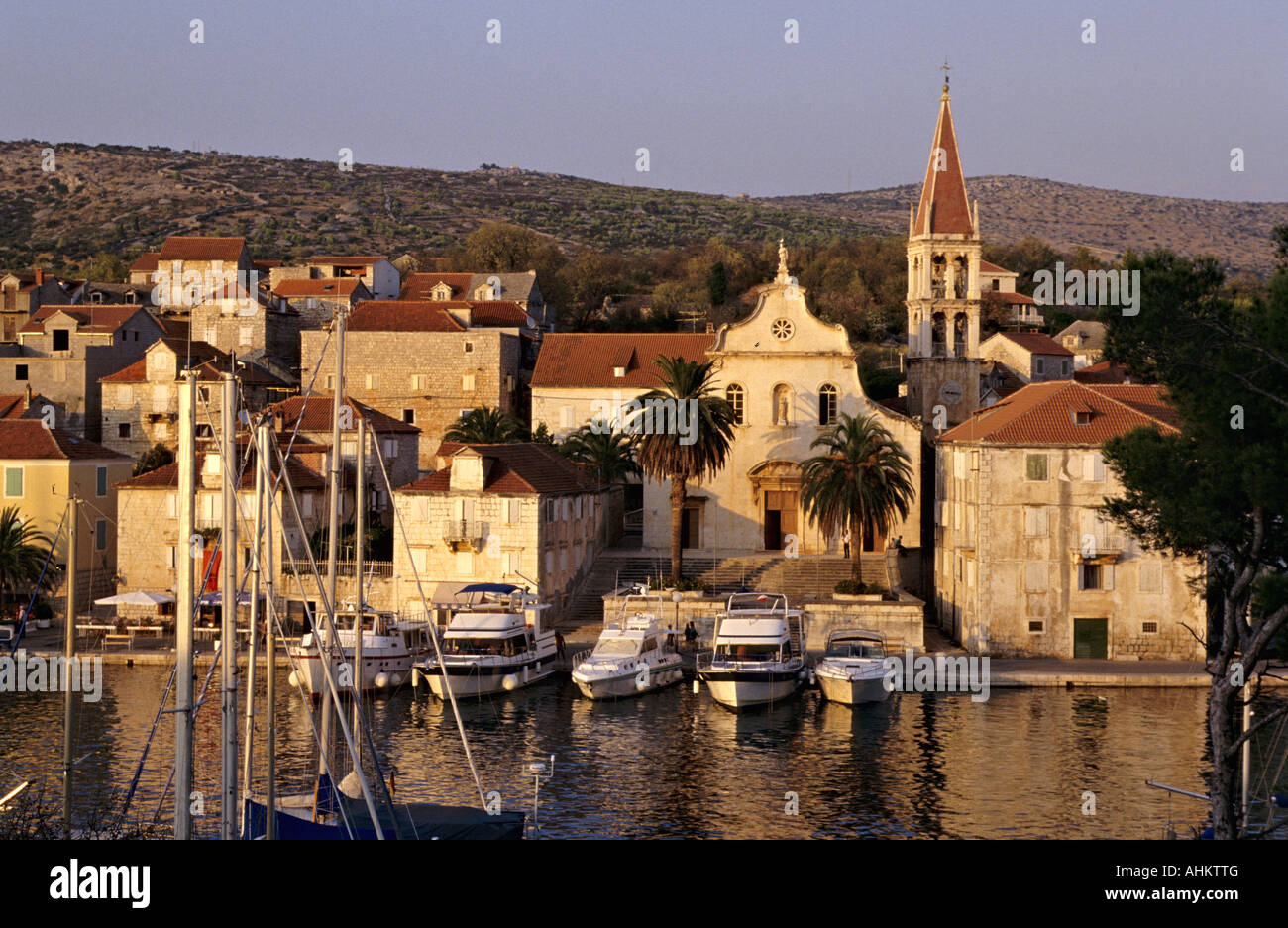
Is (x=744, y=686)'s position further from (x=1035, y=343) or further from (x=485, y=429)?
(x=1035, y=343)

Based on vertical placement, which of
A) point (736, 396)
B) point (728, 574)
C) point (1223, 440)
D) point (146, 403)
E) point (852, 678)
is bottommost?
point (852, 678)

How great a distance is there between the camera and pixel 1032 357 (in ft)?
295

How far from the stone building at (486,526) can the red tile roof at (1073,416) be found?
1563cm

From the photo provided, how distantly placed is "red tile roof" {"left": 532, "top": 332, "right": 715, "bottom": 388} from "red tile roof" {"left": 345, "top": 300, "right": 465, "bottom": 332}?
24.0 feet

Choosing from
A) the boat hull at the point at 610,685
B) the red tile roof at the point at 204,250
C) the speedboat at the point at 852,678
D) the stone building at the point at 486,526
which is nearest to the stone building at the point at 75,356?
the red tile roof at the point at 204,250

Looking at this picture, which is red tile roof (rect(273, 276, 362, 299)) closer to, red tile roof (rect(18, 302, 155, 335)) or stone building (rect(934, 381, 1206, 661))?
red tile roof (rect(18, 302, 155, 335))

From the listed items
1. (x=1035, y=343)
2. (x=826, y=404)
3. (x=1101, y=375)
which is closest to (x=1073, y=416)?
(x=826, y=404)

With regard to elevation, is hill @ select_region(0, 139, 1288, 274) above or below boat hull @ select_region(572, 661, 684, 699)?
above

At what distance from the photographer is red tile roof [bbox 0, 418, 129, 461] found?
5956 centimetres

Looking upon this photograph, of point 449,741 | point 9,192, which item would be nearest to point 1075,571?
point 449,741

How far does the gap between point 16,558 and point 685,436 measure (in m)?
25.3

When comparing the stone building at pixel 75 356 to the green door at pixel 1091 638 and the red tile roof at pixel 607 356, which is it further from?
the green door at pixel 1091 638

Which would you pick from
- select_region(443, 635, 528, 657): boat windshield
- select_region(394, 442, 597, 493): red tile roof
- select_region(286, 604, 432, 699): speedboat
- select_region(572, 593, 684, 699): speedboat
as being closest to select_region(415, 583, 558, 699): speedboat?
select_region(443, 635, 528, 657): boat windshield
